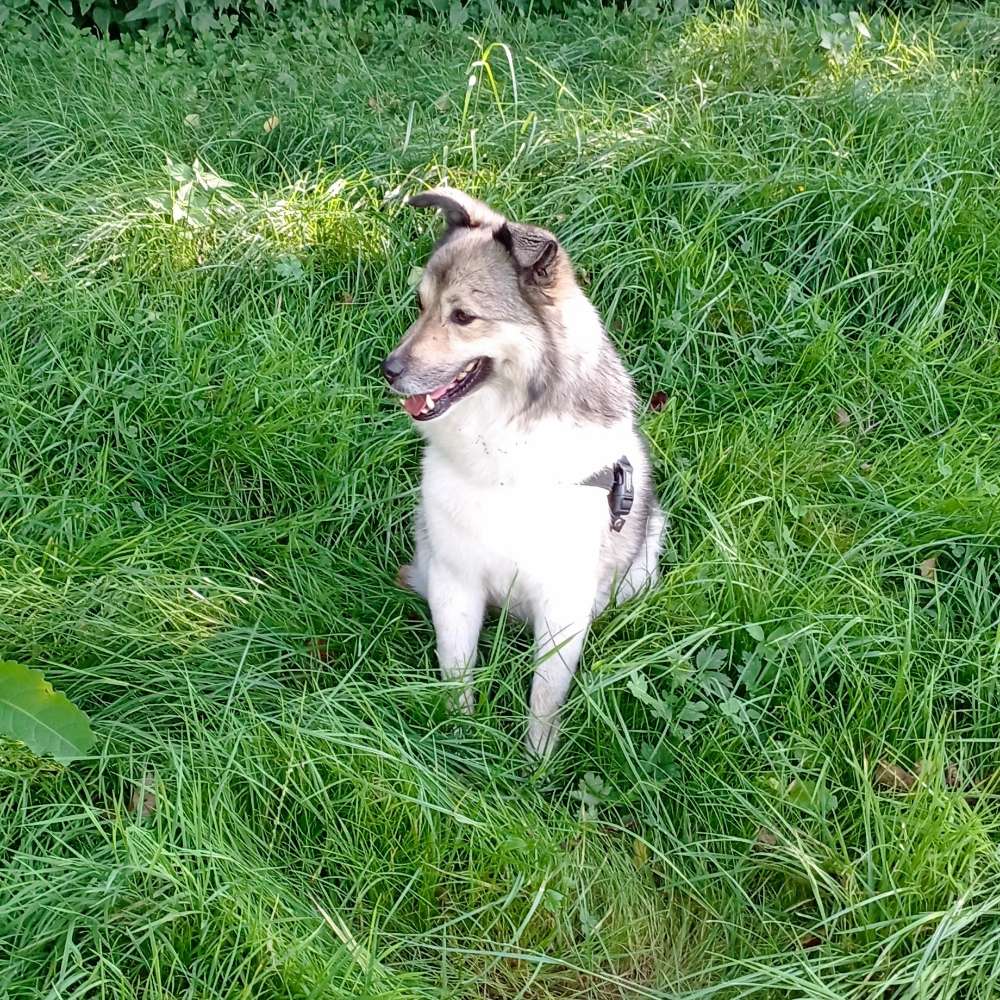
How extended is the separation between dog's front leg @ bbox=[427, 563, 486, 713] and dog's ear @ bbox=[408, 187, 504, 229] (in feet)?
2.85

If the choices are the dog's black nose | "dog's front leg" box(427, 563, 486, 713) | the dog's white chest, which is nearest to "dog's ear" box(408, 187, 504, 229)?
the dog's black nose

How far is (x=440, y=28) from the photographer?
196 inches

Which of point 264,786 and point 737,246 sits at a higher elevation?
point 737,246

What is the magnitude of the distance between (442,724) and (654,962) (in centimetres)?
69

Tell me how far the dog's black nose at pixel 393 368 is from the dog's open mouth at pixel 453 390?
70 mm

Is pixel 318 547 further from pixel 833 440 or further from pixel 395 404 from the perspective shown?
pixel 833 440

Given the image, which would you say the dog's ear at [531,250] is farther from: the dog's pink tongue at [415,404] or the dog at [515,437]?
the dog's pink tongue at [415,404]

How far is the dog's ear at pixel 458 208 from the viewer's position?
8.05 feet

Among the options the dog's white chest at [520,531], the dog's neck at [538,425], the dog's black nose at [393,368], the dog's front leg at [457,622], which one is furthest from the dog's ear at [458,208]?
the dog's front leg at [457,622]

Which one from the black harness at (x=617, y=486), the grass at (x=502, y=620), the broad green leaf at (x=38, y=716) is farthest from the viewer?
the black harness at (x=617, y=486)

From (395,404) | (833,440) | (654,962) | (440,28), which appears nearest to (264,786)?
(654,962)

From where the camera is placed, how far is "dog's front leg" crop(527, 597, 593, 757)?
2400 mm

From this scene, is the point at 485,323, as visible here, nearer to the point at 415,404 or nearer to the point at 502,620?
the point at 415,404

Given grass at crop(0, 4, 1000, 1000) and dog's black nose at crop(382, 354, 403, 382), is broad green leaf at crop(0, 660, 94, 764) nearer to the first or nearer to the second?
grass at crop(0, 4, 1000, 1000)
